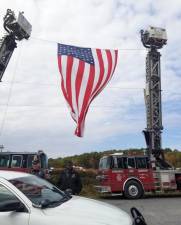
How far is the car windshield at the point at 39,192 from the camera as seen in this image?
6.35m

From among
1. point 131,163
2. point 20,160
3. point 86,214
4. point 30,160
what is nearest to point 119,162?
point 131,163

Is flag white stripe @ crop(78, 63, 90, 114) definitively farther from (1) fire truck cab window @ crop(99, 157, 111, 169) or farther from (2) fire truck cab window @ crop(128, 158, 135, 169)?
(2) fire truck cab window @ crop(128, 158, 135, 169)

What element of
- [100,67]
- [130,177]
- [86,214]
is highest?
[100,67]

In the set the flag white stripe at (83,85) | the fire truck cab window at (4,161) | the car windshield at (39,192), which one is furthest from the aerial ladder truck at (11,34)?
the car windshield at (39,192)

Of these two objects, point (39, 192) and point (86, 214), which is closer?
point (86, 214)

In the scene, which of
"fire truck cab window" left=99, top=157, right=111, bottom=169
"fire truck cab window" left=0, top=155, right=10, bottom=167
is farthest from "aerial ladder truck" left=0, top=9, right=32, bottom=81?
"fire truck cab window" left=99, top=157, right=111, bottom=169

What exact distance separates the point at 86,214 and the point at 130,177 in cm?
1616

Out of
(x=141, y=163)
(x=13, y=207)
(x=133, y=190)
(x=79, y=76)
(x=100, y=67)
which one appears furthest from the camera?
(x=141, y=163)

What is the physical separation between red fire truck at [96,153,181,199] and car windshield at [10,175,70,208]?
14.6 m

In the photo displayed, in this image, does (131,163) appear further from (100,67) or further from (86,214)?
(86,214)

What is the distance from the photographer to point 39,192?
266 inches

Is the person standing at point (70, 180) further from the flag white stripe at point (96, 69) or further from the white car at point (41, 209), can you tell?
the white car at point (41, 209)

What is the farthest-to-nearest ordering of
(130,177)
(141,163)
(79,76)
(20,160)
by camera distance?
(20,160), (141,163), (130,177), (79,76)

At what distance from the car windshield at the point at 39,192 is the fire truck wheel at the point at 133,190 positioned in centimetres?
1464
